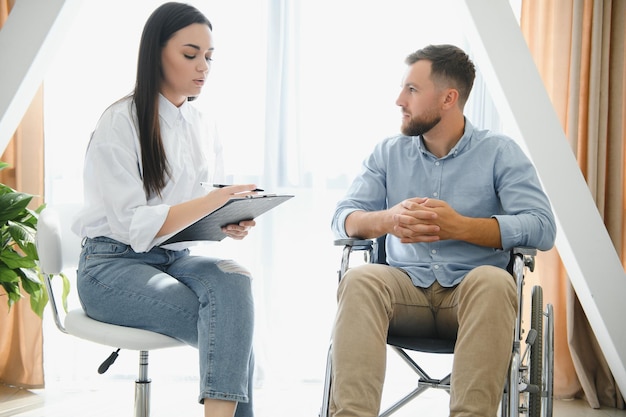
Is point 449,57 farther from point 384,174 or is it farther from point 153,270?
point 153,270

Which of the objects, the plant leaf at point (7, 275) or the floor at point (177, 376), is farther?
→ the floor at point (177, 376)

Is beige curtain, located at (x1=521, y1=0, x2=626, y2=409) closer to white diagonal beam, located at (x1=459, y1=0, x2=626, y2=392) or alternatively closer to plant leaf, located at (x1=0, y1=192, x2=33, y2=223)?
white diagonal beam, located at (x1=459, y1=0, x2=626, y2=392)

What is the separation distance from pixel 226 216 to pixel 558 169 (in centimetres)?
143

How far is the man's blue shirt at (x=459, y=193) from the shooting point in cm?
196

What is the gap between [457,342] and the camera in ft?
5.53

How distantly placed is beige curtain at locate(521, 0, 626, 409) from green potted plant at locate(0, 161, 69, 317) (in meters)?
2.08

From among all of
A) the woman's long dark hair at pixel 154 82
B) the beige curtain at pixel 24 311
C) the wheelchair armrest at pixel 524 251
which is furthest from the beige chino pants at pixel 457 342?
the beige curtain at pixel 24 311

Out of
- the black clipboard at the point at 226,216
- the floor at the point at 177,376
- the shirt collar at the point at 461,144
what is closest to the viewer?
the black clipboard at the point at 226,216

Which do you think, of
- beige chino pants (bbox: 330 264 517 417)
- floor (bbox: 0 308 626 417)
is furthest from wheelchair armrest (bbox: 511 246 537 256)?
floor (bbox: 0 308 626 417)

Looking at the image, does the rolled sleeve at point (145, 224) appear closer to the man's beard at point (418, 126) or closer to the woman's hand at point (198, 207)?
the woman's hand at point (198, 207)

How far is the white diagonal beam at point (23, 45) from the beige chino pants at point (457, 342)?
151cm

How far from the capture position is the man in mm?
1622

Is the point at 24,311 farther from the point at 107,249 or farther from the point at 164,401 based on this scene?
the point at 107,249

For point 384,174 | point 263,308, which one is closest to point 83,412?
point 263,308
